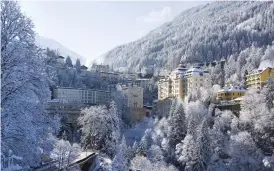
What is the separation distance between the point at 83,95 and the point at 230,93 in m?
39.0

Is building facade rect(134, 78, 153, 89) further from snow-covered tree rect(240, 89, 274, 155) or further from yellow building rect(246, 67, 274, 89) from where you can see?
snow-covered tree rect(240, 89, 274, 155)

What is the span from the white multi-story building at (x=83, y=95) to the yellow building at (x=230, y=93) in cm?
3162

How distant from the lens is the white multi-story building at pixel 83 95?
8794 centimetres

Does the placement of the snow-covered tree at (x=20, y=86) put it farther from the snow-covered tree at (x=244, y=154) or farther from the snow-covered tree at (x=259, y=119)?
the snow-covered tree at (x=259, y=119)

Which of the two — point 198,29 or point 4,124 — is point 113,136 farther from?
point 198,29

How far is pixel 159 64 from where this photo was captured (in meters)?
157

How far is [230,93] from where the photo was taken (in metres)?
63.2

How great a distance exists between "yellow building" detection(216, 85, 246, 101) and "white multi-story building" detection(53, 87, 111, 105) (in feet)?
104

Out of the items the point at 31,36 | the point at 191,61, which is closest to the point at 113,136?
the point at 31,36

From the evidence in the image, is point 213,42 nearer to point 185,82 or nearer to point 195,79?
point 185,82

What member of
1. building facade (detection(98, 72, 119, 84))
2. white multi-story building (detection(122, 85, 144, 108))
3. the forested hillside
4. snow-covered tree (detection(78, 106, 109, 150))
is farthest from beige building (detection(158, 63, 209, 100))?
the forested hillside

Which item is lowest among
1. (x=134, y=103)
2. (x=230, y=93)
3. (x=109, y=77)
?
(x=134, y=103)

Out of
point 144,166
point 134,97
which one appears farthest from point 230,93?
point 134,97

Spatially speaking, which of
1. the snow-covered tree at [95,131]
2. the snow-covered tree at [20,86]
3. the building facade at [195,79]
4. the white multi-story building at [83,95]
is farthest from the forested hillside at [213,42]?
the snow-covered tree at [20,86]
